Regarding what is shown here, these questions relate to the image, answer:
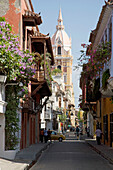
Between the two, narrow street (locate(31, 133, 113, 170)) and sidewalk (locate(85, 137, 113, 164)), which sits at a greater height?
sidewalk (locate(85, 137, 113, 164))

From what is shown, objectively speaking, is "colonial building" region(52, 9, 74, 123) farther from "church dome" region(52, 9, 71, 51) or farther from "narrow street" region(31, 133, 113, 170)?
"narrow street" region(31, 133, 113, 170)

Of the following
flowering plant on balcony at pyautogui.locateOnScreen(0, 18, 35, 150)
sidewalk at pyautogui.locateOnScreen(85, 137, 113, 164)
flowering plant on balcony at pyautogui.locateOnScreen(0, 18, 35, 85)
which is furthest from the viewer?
sidewalk at pyautogui.locateOnScreen(85, 137, 113, 164)

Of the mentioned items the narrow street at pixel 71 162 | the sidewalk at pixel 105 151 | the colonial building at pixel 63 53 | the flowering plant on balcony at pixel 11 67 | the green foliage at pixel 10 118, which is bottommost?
the narrow street at pixel 71 162

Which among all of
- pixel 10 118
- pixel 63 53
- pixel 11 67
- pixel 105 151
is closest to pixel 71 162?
pixel 10 118

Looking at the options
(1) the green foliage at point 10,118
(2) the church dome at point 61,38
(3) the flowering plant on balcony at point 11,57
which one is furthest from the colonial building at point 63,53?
(3) the flowering plant on balcony at point 11,57

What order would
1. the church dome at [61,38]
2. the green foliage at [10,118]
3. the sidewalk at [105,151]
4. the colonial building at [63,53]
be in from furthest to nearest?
the church dome at [61,38], the colonial building at [63,53], the sidewalk at [105,151], the green foliage at [10,118]

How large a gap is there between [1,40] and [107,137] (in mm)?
18658

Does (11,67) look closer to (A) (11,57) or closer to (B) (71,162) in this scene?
(A) (11,57)

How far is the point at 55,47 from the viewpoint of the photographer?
16138cm

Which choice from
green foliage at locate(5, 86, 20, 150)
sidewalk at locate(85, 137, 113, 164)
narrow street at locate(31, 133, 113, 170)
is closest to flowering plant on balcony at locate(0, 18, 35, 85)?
green foliage at locate(5, 86, 20, 150)

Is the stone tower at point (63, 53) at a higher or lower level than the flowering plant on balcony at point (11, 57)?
higher

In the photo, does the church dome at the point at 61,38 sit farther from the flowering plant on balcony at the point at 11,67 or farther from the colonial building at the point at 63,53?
the flowering plant on balcony at the point at 11,67

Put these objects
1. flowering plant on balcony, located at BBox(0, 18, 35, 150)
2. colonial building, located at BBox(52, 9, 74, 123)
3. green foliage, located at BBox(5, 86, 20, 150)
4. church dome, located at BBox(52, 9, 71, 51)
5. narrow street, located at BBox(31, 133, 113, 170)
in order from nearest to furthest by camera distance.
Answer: narrow street, located at BBox(31, 133, 113, 170) → flowering plant on balcony, located at BBox(0, 18, 35, 150) → green foliage, located at BBox(5, 86, 20, 150) → colonial building, located at BBox(52, 9, 74, 123) → church dome, located at BBox(52, 9, 71, 51)

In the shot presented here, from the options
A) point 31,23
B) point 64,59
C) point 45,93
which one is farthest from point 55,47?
point 31,23
